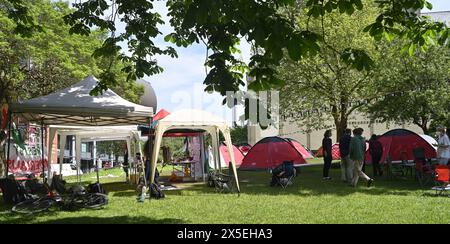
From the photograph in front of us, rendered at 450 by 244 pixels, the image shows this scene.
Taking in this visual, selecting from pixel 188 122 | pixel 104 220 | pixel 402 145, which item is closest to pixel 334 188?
pixel 188 122

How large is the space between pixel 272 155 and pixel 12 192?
10395 mm

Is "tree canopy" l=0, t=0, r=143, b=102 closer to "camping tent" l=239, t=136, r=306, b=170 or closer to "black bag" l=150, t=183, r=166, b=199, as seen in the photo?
"camping tent" l=239, t=136, r=306, b=170

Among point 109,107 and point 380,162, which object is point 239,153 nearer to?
point 380,162

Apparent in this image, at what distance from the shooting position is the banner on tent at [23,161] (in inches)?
687

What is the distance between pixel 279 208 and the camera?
9.25 meters

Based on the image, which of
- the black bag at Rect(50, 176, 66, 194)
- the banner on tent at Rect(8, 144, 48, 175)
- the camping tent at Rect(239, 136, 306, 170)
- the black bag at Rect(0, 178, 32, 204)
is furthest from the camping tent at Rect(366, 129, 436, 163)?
the banner on tent at Rect(8, 144, 48, 175)

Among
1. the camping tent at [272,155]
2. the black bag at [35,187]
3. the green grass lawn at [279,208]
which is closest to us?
the green grass lawn at [279,208]

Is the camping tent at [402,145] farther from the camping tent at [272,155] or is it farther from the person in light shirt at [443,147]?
the person in light shirt at [443,147]

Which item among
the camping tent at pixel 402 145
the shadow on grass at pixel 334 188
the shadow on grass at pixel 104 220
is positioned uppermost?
the camping tent at pixel 402 145

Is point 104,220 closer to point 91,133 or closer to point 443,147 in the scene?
point 443,147

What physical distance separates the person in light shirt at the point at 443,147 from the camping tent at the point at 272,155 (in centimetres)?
615

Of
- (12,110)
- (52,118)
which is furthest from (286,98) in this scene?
(12,110)

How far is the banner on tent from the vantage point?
17.5 meters

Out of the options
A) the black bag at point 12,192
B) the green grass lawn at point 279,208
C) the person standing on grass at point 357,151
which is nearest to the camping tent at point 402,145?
the person standing on grass at point 357,151
